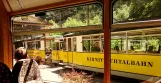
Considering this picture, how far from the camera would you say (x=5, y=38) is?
3480 mm

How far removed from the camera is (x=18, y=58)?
8.13 feet

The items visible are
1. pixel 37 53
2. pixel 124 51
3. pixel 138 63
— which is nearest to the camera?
pixel 124 51

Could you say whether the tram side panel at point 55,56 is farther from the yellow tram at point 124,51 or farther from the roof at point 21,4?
the roof at point 21,4

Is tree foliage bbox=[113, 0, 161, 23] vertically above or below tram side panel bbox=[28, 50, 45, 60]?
above

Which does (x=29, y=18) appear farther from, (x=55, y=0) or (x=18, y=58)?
(x=18, y=58)

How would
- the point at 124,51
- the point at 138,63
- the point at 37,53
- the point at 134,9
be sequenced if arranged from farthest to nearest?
the point at 37,53 → the point at 138,63 → the point at 124,51 → the point at 134,9

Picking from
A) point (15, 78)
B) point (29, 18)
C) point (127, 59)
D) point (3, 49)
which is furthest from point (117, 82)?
point (3, 49)

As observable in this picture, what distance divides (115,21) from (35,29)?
1510mm

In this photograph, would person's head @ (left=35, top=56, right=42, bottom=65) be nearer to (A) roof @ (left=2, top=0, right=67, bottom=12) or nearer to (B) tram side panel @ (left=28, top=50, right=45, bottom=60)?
(B) tram side panel @ (left=28, top=50, right=45, bottom=60)

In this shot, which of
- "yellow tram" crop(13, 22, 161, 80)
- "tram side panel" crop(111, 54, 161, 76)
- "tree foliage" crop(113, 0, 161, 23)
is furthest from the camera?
"tram side panel" crop(111, 54, 161, 76)

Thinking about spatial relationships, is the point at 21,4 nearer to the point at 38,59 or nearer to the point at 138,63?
the point at 38,59

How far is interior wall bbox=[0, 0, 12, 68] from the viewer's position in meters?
3.44

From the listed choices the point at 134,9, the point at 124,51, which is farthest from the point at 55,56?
the point at 134,9

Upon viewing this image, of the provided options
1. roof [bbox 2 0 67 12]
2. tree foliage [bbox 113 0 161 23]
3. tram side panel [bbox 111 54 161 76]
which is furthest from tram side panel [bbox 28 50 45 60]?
tree foliage [bbox 113 0 161 23]
